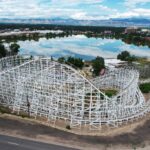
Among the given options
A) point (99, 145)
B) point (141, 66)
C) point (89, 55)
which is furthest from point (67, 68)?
point (89, 55)

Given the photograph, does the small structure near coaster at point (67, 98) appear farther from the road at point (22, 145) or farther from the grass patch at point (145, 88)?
the grass patch at point (145, 88)

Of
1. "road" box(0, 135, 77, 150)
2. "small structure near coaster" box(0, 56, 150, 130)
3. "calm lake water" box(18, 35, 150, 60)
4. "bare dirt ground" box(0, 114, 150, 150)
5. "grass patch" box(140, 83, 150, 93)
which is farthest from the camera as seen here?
"calm lake water" box(18, 35, 150, 60)

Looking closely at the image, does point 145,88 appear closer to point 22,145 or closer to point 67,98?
point 67,98

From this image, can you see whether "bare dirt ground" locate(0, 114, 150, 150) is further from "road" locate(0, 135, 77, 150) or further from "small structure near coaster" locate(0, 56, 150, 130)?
"small structure near coaster" locate(0, 56, 150, 130)

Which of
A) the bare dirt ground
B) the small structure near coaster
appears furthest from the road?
the small structure near coaster

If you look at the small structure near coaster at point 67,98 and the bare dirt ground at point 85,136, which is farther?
the small structure near coaster at point 67,98

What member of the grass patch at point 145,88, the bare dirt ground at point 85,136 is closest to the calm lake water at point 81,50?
the grass patch at point 145,88

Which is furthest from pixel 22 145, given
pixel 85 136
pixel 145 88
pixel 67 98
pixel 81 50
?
pixel 81 50
